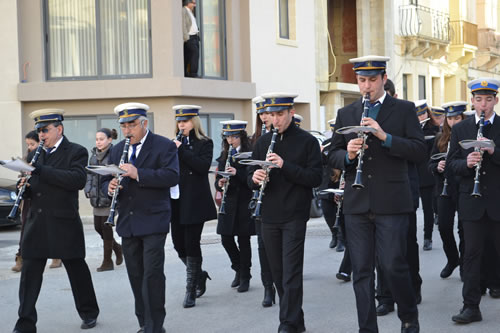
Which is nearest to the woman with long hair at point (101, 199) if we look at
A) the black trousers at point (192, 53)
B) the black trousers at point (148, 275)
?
the black trousers at point (148, 275)

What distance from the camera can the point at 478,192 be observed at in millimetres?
7664

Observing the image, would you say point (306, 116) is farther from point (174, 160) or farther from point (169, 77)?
point (174, 160)

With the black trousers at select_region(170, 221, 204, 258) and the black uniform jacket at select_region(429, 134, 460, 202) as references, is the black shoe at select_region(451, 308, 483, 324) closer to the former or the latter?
the black uniform jacket at select_region(429, 134, 460, 202)

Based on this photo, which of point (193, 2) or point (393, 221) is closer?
point (393, 221)

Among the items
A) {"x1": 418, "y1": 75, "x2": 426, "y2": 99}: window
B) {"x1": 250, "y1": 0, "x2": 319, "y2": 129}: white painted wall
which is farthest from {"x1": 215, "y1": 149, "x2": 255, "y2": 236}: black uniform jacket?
{"x1": 418, "y1": 75, "x2": 426, "y2": 99}: window

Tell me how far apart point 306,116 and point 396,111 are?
61.2ft

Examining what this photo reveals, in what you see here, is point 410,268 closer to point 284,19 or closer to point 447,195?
point 447,195

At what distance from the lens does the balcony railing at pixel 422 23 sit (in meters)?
31.2

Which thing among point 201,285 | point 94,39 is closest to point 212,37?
point 94,39

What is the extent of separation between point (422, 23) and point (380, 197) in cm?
2614

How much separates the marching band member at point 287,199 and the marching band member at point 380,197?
594 mm

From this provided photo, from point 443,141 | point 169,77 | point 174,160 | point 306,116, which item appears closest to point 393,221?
point 174,160

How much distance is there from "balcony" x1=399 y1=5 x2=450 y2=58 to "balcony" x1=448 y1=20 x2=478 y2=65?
4.65 feet

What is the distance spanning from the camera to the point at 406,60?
31.7 metres
